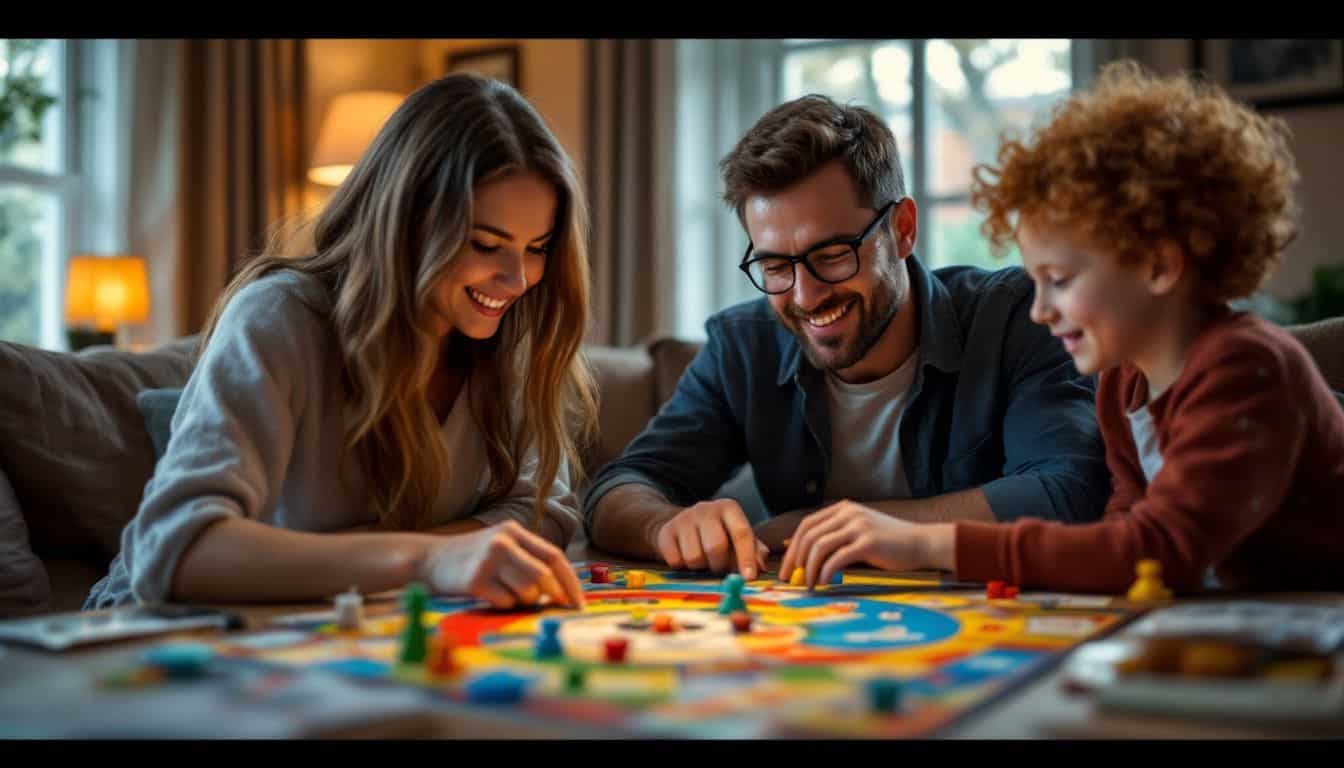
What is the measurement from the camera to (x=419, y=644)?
1027 millimetres

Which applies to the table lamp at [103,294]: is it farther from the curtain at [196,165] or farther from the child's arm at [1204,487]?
the child's arm at [1204,487]

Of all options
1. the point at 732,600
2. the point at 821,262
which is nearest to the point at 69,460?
the point at 821,262

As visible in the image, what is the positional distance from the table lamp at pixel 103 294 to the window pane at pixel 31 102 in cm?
62

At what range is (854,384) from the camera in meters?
2.22

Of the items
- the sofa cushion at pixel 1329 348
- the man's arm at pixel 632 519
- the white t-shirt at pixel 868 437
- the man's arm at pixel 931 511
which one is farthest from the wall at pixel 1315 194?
the man's arm at pixel 632 519

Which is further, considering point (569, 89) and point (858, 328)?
point (569, 89)

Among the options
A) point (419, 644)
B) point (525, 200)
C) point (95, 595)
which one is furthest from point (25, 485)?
point (419, 644)

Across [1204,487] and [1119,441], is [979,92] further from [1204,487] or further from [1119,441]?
[1204,487]

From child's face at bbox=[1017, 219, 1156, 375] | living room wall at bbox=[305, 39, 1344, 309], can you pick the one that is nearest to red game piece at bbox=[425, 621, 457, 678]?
child's face at bbox=[1017, 219, 1156, 375]

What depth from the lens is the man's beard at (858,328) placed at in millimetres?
2066

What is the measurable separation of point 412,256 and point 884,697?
1043mm

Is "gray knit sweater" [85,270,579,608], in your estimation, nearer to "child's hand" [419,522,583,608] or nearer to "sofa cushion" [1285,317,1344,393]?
"child's hand" [419,522,583,608]

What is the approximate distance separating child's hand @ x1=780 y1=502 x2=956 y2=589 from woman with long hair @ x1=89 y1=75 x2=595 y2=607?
→ 294 mm
